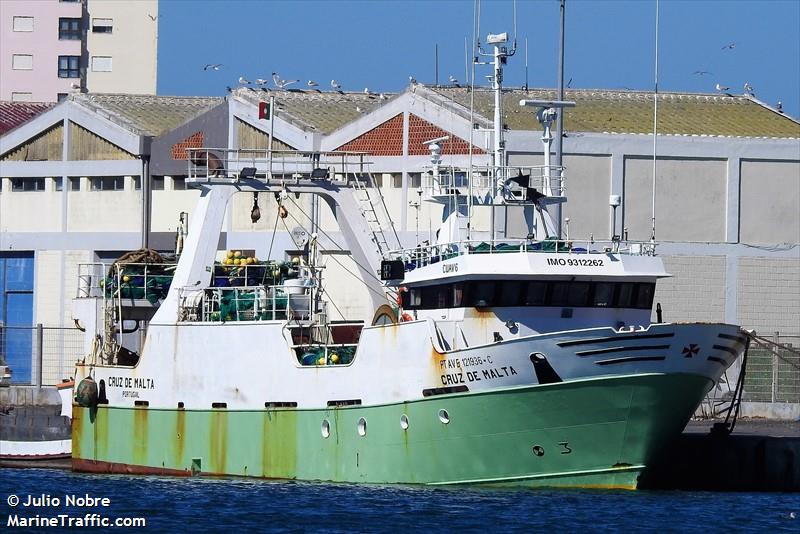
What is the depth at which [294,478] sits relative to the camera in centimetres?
3431

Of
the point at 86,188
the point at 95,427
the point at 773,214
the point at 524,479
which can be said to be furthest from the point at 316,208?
the point at 524,479

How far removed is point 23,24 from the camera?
312 ft

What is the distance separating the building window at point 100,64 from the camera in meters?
95.9

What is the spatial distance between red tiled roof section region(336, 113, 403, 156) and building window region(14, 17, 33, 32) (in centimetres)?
4367

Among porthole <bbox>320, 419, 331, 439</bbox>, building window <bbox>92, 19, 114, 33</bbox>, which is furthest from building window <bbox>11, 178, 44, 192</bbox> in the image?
building window <bbox>92, 19, 114, 33</bbox>

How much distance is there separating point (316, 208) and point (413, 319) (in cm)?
2333

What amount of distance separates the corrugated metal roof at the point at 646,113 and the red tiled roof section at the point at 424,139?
174cm

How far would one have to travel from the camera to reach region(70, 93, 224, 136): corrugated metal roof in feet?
203

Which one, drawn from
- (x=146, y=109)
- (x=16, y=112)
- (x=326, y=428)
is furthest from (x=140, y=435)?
(x=16, y=112)

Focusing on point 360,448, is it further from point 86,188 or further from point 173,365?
point 86,188

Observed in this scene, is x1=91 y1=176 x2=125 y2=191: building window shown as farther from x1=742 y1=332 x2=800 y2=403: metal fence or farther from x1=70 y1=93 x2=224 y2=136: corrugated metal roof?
x1=742 y1=332 x2=800 y2=403: metal fence

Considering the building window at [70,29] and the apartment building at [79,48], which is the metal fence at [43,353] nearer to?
the apartment building at [79,48]

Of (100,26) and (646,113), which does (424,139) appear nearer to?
(646,113)

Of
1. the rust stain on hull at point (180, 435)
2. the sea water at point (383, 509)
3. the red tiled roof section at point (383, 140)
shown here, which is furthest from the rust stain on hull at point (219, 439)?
the red tiled roof section at point (383, 140)
